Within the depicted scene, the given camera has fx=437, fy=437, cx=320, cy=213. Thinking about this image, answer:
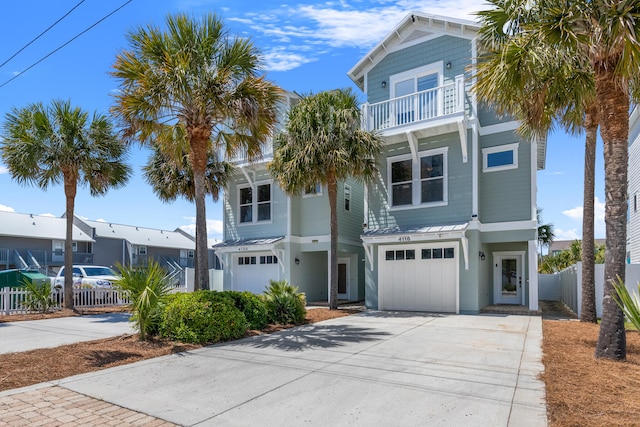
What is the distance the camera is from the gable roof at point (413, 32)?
609 inches

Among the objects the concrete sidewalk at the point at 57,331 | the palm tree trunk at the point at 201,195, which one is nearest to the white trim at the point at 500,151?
the palm tree trunk at the point at 201,195

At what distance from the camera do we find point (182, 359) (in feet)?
25.3

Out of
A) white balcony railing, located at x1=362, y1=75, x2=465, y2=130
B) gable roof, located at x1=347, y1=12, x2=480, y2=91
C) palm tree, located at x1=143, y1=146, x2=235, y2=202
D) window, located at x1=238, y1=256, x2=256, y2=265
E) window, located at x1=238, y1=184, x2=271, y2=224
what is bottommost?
window, located at x1=238, y1=256, x2=256, y2=265

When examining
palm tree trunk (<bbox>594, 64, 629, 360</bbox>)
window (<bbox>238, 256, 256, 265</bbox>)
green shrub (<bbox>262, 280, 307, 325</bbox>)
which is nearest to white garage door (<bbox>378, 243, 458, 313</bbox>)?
green shrub (<bbox>262, 280, 307, 325</bbox>)

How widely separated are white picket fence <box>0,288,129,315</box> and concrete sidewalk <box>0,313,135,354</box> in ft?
4.67

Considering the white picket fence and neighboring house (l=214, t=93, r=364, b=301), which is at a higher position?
neighboring house (l=214, t=93, r=364, b=301)

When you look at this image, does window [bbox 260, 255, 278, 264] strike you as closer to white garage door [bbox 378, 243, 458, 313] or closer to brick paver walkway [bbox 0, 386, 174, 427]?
white garage door [bbox 378, 243, 458, 313]

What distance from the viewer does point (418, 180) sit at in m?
16.1

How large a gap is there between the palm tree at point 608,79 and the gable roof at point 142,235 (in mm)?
38511

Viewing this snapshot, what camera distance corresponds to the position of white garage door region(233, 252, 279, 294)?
19422 millimetres

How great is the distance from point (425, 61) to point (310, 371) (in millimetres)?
13320

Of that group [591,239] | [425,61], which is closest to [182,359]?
[591,239]

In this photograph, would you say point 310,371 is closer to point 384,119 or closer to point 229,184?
point 384,119

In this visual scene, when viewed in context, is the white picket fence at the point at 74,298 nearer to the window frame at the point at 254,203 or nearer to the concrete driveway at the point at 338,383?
the window frame at the point at 254,203
